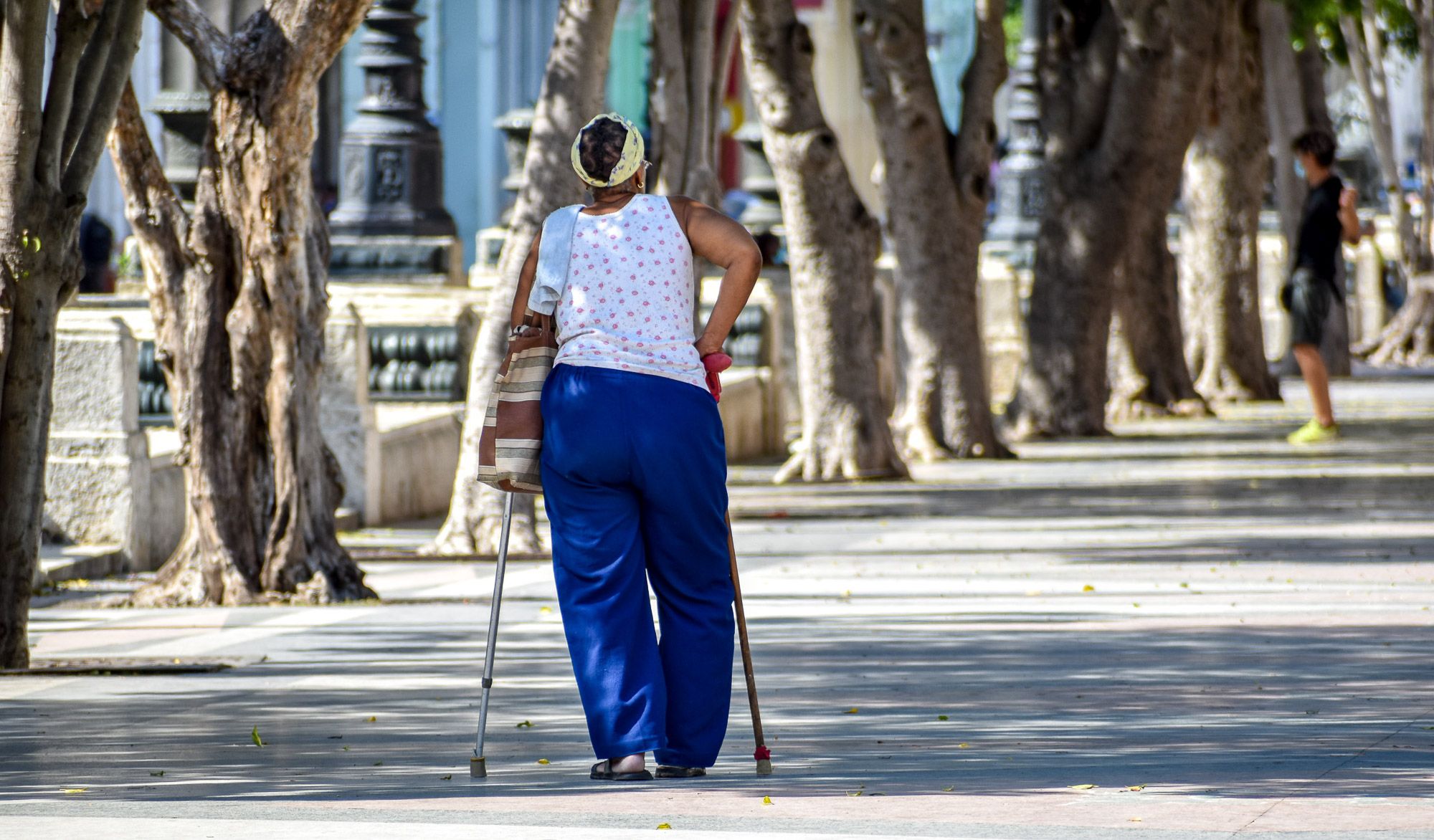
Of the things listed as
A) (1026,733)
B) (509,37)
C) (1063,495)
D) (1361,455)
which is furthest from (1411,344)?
(1026,733)

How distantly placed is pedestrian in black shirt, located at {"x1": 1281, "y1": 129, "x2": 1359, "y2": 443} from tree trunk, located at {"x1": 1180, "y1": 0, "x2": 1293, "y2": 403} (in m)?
7.04

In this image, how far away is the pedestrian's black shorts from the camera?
19328 mm

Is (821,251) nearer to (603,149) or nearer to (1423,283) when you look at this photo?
(603,149)

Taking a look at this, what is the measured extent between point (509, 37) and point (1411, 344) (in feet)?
45.4

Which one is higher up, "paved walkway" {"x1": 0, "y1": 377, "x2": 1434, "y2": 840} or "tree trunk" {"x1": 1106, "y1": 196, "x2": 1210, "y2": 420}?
"tree trunk" {"x1": 1106, "y1": 196, "x2": 1210, "y2": 420}

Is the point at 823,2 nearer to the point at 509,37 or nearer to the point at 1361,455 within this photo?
the point at 509,37

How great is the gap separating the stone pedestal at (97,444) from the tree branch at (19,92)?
13.3ft

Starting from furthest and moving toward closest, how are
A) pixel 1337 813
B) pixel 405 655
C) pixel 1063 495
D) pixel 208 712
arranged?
pixel 1063 495
pixel 405 655
pixel 208 712
pixel 1337 813

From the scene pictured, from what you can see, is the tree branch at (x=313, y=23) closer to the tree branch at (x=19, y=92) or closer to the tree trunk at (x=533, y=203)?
the tree branch at (x=19, y=92)

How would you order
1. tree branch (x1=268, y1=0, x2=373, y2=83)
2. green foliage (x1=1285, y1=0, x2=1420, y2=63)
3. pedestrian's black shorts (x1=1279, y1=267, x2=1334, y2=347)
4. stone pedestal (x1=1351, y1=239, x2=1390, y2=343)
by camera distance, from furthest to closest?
1. stone pedestal (x1=1351, y1=239, x2=1390, y2=343)
2. green foliage (x1=1285, y1=0, x2=1420, y2=63)
3. pedestrian's black shorts (x1=1279, y1=267, x2=1334, y2=347)
4. tree branch (x1=268, y1=0, x2=373, y2=83)

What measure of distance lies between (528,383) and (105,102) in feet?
10.3

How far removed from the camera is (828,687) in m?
8.29

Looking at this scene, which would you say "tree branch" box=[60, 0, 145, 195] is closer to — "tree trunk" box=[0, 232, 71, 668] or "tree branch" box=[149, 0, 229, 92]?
"tree trunk" box=[0, 232, 71, 668]

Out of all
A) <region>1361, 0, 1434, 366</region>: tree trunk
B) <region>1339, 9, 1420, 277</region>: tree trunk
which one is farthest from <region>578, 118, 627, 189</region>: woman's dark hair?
<region>1361, 0, 1434, 366</region>: tree trunk
